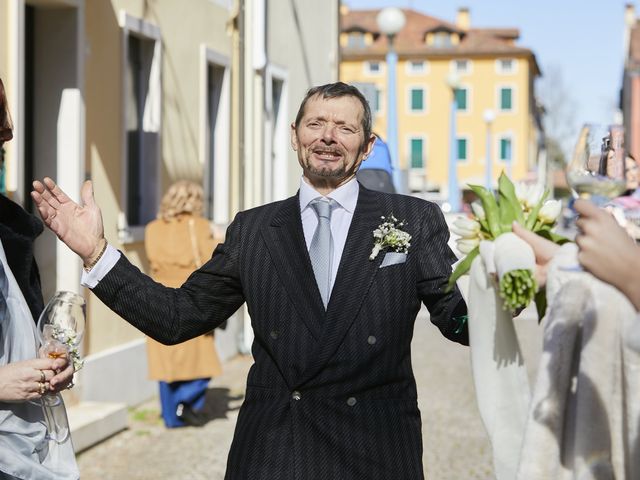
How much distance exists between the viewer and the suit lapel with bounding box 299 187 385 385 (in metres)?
3.41

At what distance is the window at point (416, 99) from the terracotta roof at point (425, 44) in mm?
2489

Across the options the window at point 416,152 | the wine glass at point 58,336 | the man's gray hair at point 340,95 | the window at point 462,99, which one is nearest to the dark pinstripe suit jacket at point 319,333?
the wine glass at point 58,336

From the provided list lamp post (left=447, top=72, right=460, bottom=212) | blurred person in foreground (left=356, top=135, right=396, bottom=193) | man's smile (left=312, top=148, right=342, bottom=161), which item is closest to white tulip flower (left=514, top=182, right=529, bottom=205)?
man's smile (left=312, top=148, right=342, bottom=161)

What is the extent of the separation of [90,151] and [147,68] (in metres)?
1.72

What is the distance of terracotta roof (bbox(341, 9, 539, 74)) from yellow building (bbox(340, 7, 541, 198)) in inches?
2.6

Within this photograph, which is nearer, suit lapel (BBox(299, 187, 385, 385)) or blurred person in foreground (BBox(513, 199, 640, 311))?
blurred person in foreground (BBox(513, 199, 640, 311))

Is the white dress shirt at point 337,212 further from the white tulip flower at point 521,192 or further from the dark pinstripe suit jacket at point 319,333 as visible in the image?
the white tulip flower at point 521,192

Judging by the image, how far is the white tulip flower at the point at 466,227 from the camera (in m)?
2.48

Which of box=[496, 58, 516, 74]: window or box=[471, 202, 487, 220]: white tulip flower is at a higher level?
box=[496, 58, 516, 74]: window

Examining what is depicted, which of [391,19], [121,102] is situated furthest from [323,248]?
[391,19]

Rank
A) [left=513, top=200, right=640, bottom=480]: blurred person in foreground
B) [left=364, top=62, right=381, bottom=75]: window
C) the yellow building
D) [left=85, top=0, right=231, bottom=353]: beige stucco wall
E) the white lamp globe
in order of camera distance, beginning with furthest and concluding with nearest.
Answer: [left=364, top=62, right=381, bottom=75]: window → the yellow building → the white lamp globe → [left=85, top=0, right=231, bottom=353]: beige stucco wall → [left=513, top=200, right=640, bottom=480]: blurred person in foreground

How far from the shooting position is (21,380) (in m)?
3.27

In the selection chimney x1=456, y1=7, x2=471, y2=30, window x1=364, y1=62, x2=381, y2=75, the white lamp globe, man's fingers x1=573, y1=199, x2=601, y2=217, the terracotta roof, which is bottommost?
man's fingers x1=573, y1=199, x2=601, y2=217

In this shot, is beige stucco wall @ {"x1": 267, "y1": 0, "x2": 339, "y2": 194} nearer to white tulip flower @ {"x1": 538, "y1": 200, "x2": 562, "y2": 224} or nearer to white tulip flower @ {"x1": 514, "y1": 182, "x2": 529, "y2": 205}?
white tulip flower @ {"x1": 514, "y1": 182, "x2": 529, "y2": 205}
